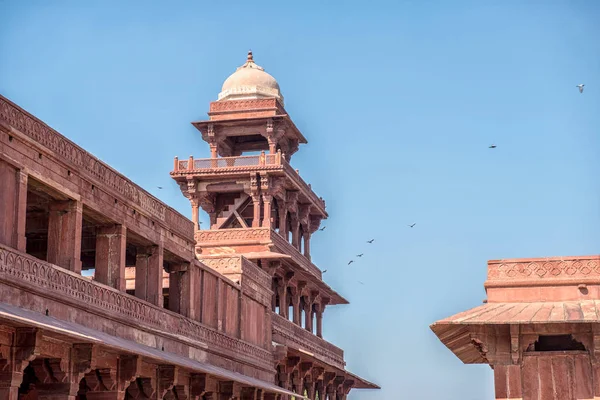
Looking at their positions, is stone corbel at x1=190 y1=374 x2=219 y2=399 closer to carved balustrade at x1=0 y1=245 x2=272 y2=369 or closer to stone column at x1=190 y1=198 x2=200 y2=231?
carved balustrade at x1=0 y1=245 x2=272 y2=369

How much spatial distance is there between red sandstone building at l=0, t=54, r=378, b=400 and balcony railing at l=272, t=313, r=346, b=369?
0.12m

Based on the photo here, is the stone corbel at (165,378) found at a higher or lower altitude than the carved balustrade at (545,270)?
lower

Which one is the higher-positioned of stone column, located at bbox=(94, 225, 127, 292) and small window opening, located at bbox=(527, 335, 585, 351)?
stone column, located at bbox=(94, 225, 127, 292)

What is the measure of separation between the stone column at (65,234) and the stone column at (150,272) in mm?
4299

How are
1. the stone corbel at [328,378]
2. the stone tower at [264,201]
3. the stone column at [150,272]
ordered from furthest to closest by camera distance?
the stone corbel at [328,378], the stone tower at [264,201], the stone column at [150,272]

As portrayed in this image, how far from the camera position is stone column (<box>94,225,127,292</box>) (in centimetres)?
2136

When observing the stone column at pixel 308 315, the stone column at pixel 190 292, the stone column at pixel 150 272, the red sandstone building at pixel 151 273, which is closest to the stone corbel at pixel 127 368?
the red sandstone building at pixel 151 273

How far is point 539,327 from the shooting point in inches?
719

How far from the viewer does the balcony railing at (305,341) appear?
119 ft

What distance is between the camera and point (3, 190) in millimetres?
17281

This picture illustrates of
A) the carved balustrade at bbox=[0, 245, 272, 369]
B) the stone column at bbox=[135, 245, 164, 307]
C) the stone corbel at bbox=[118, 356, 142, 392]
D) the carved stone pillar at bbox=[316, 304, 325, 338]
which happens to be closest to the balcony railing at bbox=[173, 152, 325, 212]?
the carved stone pillar at bbox=[316, 304, 325, 338]

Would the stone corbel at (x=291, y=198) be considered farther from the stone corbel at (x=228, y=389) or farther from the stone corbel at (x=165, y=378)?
the stone corbel at (x=165, y=378)

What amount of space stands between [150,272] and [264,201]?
55.9 ft

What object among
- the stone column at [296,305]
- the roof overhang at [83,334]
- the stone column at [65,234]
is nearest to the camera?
the roof overhang at [83,334]
